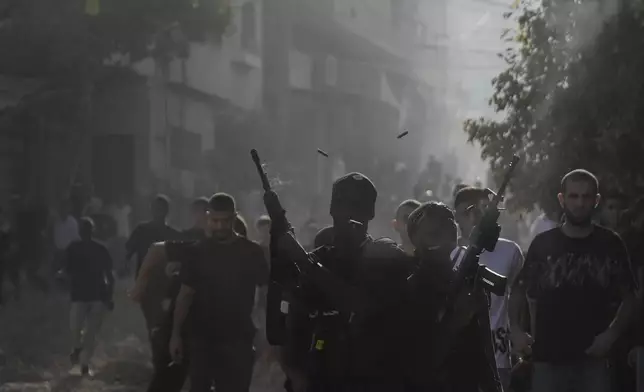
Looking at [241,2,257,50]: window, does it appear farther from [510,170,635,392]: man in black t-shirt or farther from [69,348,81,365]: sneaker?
[510,170,635,392]: man in black t-shirt

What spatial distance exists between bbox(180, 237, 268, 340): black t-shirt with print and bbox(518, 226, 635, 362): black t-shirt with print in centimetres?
188

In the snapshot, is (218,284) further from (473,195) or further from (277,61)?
(277,61)

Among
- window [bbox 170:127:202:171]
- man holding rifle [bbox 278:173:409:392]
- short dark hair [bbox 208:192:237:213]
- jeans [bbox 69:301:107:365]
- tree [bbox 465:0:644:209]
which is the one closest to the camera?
man holding rifle [bbox 278:173:409:392]

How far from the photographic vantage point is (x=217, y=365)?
278 inches

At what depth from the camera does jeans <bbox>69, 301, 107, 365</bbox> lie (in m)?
11.4

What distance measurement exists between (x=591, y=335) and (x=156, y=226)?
5211 mm

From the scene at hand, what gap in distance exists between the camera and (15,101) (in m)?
22.4

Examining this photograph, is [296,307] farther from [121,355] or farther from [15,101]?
[15,101]

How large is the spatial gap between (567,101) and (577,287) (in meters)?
5.45

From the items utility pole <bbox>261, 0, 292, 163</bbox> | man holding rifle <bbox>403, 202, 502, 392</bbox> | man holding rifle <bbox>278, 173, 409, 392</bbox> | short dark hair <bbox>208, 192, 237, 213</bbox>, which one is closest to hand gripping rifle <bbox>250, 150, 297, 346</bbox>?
man holding rifle <bbox>278, 173, 409, 392</bbox>

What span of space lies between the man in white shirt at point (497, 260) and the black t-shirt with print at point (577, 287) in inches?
22.9

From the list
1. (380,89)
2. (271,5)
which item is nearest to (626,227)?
(271,5)

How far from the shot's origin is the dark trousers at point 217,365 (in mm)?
7027

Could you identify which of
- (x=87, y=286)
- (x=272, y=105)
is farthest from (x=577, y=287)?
(x=272, y=105)
